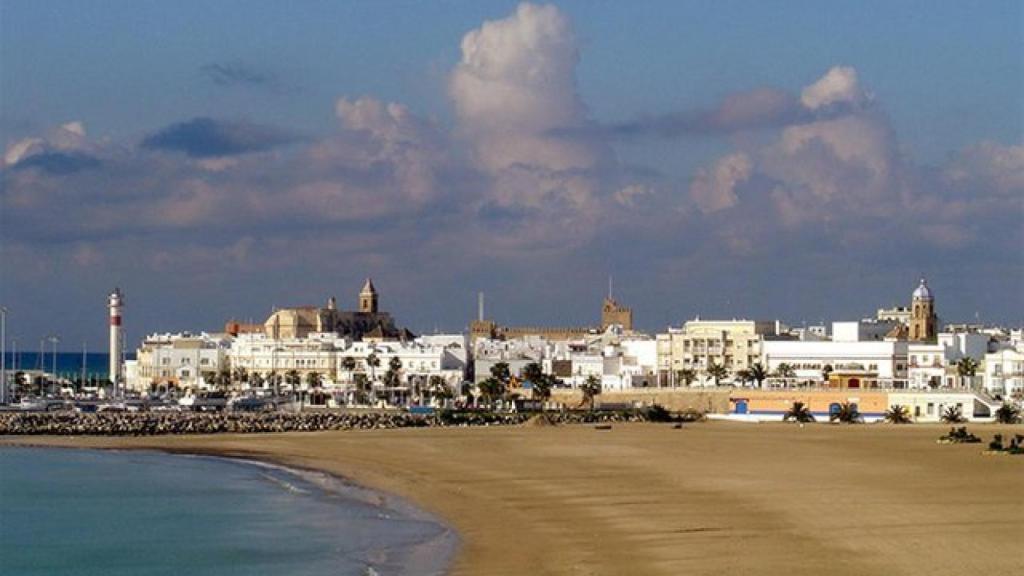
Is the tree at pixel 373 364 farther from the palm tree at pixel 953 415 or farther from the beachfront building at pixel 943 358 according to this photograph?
the palm tree at pixel 953 415

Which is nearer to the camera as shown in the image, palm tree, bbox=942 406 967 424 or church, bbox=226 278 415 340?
palm tree, bbox=942 406 967 424

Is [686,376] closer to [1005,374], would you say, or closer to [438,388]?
[438,388]

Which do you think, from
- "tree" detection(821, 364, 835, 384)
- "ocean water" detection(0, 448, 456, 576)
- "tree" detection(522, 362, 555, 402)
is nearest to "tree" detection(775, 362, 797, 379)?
"tree" detection(821, 364, 835, 384)

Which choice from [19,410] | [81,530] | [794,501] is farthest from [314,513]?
[19,410]

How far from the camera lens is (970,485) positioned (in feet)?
124

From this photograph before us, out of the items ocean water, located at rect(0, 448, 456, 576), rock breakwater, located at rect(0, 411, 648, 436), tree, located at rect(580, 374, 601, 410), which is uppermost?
tree, located at rect(580, 374, 601, 410)

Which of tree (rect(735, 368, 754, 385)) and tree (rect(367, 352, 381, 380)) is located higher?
tree (rect(367, 352, 381, 380))

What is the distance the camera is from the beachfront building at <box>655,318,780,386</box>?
10556cm

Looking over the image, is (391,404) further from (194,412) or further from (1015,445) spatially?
(1015,445)

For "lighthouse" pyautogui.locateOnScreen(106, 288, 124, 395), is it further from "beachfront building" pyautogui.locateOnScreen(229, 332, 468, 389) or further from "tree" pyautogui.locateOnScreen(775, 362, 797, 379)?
"tree" pyautogui.locateOnScreen(775, 362, 797, 379)

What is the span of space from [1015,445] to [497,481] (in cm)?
1895

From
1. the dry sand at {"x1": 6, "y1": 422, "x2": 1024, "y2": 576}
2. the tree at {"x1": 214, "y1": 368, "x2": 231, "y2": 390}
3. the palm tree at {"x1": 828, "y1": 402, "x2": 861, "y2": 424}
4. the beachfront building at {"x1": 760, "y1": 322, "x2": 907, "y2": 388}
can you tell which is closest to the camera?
the dry sand at {"x1": 6, "y1": 422, "x2": 1024, "y2": 576}

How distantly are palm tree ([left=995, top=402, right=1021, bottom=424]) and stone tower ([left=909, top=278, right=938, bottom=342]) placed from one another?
1086 inches

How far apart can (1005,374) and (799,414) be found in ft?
50.0
